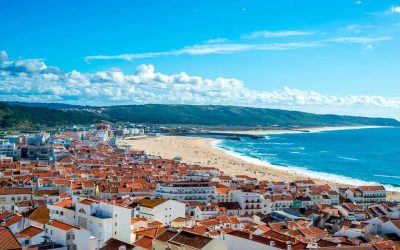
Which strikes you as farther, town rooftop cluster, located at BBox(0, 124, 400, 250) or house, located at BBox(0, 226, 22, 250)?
town rooftop cluster, located at BBox(0, 124, 400, 250)

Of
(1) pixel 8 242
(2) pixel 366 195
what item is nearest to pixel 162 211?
(1) pixel 8 242

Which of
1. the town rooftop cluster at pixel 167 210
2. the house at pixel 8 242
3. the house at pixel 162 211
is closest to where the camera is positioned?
the house at pixel 8 242

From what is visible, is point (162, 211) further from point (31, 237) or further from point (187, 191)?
point (31, 237)

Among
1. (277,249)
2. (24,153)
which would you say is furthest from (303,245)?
(24,153)

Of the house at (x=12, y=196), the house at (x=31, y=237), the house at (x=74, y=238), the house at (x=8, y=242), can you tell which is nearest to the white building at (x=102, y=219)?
the house at (x=74, y=238)

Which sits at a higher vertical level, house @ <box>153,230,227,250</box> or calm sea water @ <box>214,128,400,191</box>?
house @ <box>153,230,227,250</box>

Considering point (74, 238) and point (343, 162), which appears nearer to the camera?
point (74, 238)

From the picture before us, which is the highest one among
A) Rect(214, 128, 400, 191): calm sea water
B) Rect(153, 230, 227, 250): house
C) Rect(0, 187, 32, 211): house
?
Rect(153, 230, 227, 250): house

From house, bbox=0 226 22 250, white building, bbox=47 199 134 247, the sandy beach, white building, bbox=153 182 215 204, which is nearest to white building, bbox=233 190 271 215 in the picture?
white building, bbox=153 182 215 204

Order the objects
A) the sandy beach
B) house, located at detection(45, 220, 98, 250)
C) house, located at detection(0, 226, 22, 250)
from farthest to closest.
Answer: the sandy beach
house, located at detection(45, 220, 98, 250)
house, located at detection(0, 226, 22, 250)

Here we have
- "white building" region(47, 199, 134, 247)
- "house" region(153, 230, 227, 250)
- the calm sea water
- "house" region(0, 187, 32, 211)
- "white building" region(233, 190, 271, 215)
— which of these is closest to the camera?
"house" region(153, 230, 227, 250)

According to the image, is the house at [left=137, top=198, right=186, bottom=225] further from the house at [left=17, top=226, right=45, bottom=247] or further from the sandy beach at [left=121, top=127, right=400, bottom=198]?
the sandy beach at [left=121, top=127, right=400, bottom=198]

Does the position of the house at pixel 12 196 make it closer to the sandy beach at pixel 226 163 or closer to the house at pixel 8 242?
the house at pixel 8 242
